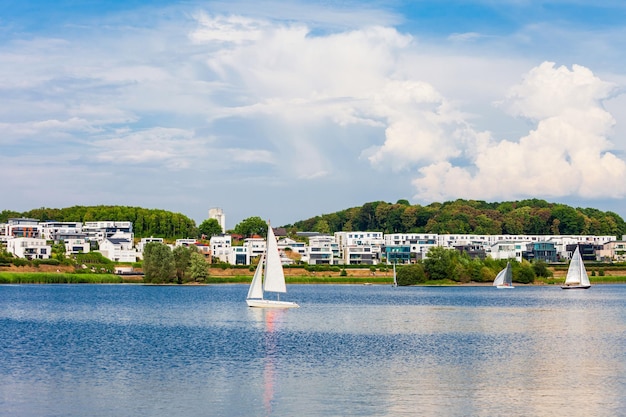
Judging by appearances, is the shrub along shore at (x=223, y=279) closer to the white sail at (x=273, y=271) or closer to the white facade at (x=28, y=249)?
the white facade at (x=28, y=249)

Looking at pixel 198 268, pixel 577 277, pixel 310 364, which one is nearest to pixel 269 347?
pixel 310 364

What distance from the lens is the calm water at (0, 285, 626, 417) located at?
28750mm

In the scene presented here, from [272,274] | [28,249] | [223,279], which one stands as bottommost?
[223,279]

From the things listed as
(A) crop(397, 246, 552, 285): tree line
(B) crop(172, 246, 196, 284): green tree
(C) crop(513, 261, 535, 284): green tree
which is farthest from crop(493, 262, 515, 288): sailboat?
(B) crop(172, 246, 196, 284): green tree

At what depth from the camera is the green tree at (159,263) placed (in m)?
141

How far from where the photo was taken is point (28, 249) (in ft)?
589

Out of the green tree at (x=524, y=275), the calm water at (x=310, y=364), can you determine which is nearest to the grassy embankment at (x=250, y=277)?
the green tree at (x=524, y=275)

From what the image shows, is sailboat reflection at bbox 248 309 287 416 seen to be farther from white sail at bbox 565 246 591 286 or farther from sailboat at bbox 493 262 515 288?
sailboat at bbox 493 262 515 288

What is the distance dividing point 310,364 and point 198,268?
106 metres

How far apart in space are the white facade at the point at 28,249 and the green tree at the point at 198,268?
46.4 meters

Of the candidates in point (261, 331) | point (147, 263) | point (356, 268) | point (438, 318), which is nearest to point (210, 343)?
point (261, 331)

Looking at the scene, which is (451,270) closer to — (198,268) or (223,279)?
(223,279)

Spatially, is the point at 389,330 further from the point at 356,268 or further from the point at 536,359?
the point at 356,268

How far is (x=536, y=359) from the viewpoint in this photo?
42094 millimetres
